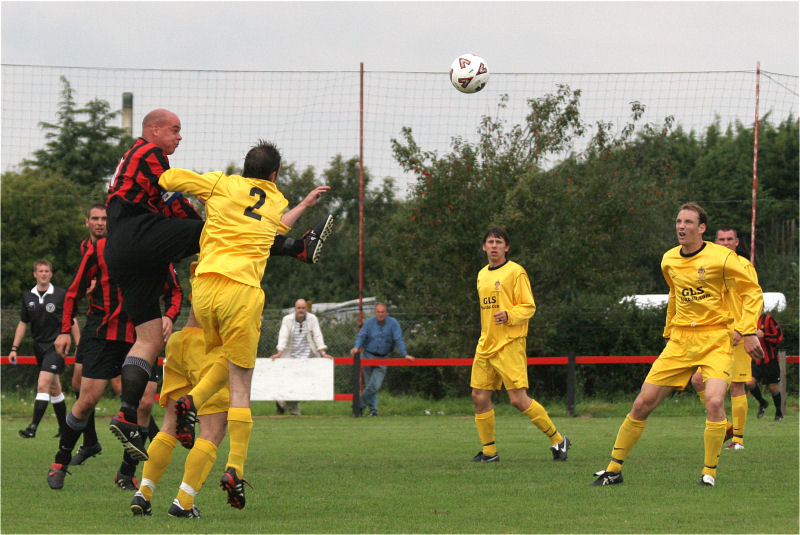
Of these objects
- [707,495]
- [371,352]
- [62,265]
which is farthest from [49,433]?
[62,265]

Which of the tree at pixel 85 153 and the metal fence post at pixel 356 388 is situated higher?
the tree at pixel 85 153

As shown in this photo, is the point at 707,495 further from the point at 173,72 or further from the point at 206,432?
the point at 173,72

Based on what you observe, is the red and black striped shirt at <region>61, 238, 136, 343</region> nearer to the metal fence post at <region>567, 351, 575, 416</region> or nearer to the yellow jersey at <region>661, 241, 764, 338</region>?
the yellow jersey at <region>661, 241, 764, 338</region>

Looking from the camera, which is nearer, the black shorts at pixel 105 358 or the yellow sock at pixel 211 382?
the yellow sock at pixel 211 382

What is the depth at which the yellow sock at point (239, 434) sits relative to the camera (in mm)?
5953

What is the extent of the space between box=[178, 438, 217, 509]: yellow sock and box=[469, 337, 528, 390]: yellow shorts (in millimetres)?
4267

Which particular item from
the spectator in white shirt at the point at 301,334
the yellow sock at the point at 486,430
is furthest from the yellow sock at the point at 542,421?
the spectator in white shirt at the point at 301,334

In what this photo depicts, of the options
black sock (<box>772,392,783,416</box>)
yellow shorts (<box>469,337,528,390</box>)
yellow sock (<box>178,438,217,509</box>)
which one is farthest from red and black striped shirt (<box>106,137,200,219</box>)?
black sock (<box>772,392,783,416</box>)

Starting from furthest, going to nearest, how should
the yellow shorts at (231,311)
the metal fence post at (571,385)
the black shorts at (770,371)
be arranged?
the metal fence post at (571,385)
the black shorts at (770,371)
the yellow shorts at (231,311)

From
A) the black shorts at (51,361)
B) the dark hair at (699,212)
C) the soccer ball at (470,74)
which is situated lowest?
the black shorts at (51,361)

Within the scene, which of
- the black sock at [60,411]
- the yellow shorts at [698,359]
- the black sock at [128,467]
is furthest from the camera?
the black sock at [60,411]

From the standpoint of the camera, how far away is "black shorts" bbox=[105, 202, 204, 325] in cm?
641

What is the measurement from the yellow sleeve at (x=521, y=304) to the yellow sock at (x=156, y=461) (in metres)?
4.25

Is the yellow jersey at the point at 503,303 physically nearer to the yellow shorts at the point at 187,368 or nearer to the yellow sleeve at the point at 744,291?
the yellow sleeve at the point at 744,291
